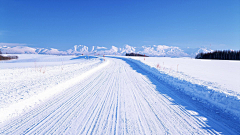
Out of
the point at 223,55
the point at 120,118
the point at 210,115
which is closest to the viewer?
the point at 120,118

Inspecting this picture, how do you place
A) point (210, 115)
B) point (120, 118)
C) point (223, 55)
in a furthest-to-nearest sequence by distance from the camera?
1. point (223, 55)
2. point (210, 115)
3. point (120, 118)

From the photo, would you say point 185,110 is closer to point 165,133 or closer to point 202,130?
point 202,130

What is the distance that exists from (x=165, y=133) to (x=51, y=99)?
14.1 ft

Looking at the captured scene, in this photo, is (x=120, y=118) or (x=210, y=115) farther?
(x=210, y=115)

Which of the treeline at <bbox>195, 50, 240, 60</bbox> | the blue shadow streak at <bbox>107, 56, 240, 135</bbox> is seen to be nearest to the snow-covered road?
the blue shadow streak at <bbox>107, 56, 240, 135</bbox>

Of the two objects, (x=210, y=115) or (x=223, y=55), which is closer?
(x=210, y=115)

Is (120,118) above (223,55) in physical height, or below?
below

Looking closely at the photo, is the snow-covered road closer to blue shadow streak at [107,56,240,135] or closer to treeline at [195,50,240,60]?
blue shadow streak at [107,56,240,135]

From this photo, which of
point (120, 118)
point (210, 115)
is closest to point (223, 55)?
point (210, 115)

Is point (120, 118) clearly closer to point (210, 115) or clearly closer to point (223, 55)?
point (210, 115)

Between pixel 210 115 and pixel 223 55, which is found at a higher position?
pixel 223 55

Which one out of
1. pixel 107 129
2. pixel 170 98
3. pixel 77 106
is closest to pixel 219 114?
pixel 170 98

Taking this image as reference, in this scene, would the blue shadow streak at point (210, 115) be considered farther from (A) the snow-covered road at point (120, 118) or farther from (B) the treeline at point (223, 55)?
(B) the treeline at point (223, 55)

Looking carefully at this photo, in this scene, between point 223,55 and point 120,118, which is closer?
point 120,118
